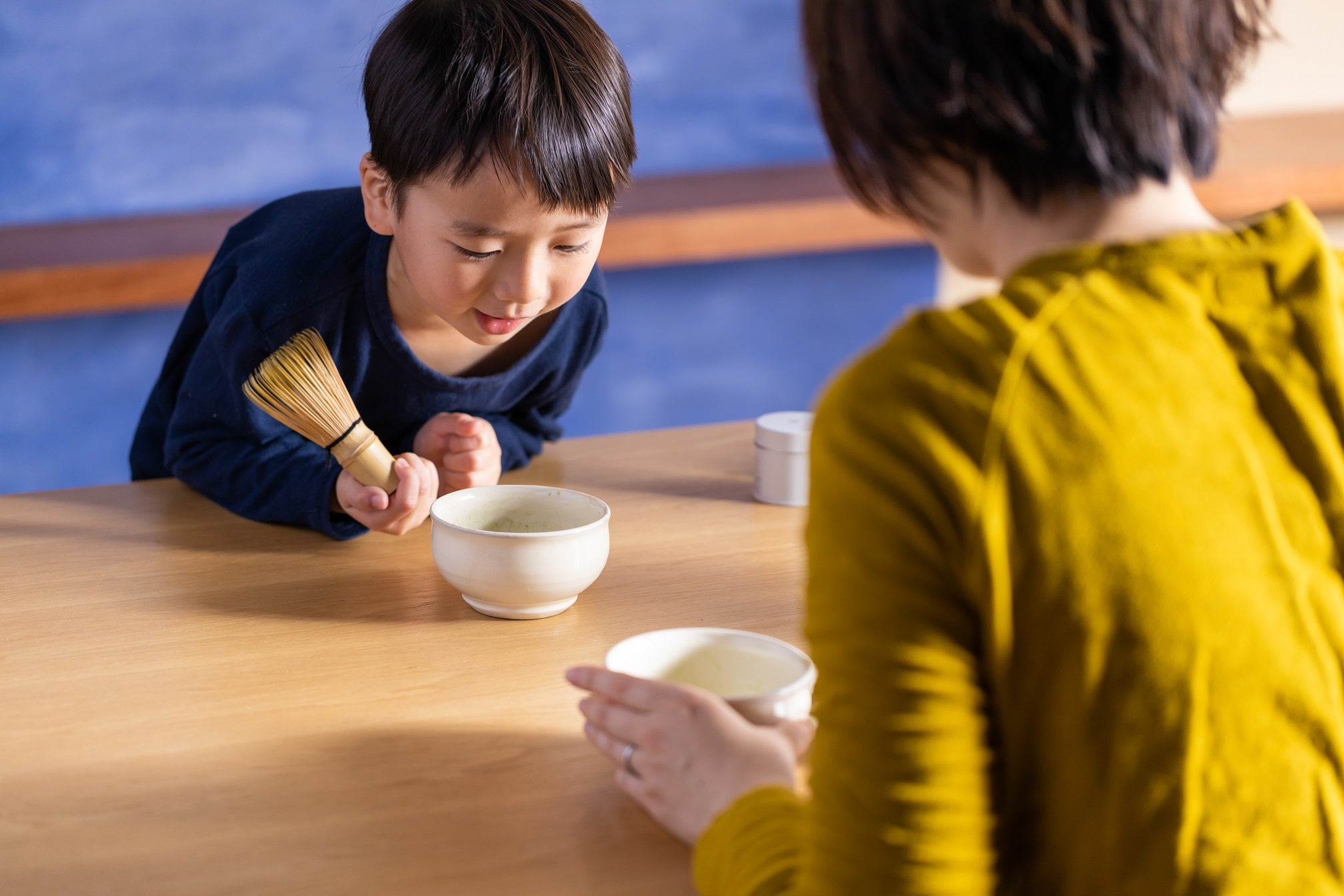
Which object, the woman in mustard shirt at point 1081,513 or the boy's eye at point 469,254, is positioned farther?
the boy's eye at point 469,254

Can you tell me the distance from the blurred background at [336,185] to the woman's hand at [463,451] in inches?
35.2

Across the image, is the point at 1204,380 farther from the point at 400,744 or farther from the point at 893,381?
the point at 400,744

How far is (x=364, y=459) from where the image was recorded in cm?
108

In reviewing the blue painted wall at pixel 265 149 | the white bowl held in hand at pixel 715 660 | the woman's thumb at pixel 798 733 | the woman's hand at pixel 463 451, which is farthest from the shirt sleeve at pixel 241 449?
the blue painted wall at pixel 265 149

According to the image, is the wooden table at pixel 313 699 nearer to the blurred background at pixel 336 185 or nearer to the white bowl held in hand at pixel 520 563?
the white bowl held in hand at pixel 520 563

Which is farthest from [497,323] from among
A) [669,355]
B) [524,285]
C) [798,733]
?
[669,355]

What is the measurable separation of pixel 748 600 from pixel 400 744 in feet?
1.08

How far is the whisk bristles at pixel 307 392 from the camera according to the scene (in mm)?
1059

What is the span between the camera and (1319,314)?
56 centimetres

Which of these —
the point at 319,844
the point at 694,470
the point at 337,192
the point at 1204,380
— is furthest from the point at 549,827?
the point at 337,192

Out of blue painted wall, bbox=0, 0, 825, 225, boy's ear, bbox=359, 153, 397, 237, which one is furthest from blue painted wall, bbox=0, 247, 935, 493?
boy's ear, bbox=359, 153, 397, 237

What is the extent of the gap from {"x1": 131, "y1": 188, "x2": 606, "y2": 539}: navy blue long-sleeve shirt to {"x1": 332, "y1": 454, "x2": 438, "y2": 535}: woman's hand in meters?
0.03

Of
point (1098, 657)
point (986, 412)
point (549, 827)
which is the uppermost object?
point (986, 412)

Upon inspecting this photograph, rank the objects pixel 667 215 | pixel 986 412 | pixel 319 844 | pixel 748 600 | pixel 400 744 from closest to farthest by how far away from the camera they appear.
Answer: pixel 986 412
pixel 319 844
pixel 400 744
pixel 748 600
pixel 667 215
